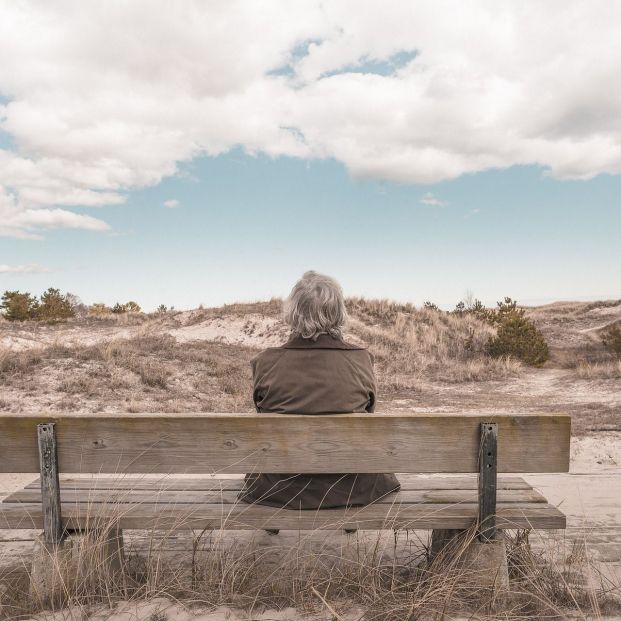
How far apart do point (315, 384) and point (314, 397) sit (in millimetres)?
68

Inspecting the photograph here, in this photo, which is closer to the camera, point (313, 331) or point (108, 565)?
point (108, 565)

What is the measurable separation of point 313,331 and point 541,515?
4.86 feet

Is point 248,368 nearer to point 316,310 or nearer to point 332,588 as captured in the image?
point 316,310

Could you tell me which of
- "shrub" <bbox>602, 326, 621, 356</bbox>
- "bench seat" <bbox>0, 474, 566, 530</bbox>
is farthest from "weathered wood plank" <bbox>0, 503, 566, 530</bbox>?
"shrub" <bbox>602, 326, 621, 356</bbox>

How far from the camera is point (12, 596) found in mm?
2809

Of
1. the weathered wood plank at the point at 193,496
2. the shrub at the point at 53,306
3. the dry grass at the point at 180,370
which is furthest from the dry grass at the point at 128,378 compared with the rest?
the shrub at the point at 53,306

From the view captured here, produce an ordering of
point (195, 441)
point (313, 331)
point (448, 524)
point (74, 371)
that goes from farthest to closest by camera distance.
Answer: point (74, 371) → point (313, 331) → point (448, 524) → point (195, 441)

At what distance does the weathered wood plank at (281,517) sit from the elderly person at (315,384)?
3.2 inches

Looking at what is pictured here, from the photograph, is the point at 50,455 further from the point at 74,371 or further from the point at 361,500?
the point at 74,371

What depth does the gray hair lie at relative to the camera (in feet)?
10.2

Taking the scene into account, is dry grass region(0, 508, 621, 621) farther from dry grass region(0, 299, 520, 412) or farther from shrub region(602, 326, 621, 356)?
shrub region(602, 326, 621, 356)

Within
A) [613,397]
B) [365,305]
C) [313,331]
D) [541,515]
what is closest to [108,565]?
[313,331]

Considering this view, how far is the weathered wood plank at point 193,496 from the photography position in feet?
9.76

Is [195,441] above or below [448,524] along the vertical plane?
above
